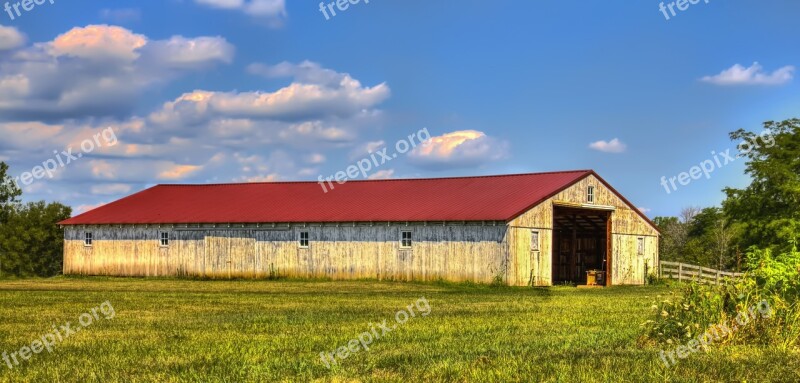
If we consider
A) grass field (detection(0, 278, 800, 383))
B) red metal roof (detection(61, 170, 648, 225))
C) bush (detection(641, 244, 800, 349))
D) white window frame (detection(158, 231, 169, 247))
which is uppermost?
red metal roof (detection(61, 170, 648, 225))

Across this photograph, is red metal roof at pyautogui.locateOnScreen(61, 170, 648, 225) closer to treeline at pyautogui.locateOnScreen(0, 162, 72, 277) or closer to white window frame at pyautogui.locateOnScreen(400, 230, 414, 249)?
white window frame at pyautogui.locateOnScreen(400, 230, 414, 249)

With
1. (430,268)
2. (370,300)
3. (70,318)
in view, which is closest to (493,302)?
(370,300)

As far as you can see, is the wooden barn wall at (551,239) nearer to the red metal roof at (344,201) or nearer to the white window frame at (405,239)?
the red metal roof at (344,201)

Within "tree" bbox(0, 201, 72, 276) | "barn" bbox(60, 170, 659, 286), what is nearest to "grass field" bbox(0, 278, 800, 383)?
"barn" bbox(60, 170, 659, 286)

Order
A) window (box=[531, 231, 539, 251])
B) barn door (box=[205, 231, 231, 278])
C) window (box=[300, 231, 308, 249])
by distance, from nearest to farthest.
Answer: window (box=[531, 231, 539, 251]) < window (box=[300, 231, 308, 249]) < barn door (box=[205, 231, 231, 278])

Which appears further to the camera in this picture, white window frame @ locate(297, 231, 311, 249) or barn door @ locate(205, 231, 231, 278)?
barn door @ locate(205, 231, 231, 278)

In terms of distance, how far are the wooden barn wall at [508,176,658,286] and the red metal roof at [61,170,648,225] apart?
69cm

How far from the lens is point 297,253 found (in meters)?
45.4

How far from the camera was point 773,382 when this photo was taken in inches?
411

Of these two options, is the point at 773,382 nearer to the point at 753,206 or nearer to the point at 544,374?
the point at 544,374

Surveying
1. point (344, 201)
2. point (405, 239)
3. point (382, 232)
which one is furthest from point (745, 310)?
point (344, 201)

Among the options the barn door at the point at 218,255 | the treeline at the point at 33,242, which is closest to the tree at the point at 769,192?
the barn door at the point at 218,255

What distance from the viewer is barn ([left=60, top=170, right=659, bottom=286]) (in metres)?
40.8

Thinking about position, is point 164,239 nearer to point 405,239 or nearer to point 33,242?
point 405,239
